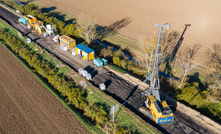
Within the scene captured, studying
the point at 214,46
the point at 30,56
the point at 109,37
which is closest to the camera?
the point at 30,56

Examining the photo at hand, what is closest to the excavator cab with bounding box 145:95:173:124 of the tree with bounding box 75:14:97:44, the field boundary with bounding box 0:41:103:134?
the field boundary with bounding box 0:41:103:134

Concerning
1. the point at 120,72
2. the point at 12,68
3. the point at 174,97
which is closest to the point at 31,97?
the point at 12,68

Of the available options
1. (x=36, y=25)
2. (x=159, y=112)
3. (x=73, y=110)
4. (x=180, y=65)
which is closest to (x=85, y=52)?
(x=73, y=110)

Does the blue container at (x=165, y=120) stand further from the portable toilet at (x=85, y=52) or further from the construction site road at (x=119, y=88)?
the portable toilet at (x=85, y=52)

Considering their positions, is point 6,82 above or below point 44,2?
below

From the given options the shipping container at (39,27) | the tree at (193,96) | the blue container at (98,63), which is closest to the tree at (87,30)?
the blue container at (98,63)

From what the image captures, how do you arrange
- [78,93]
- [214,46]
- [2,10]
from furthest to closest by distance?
1. [2,10]
2. [214,46]
3. [78,93]

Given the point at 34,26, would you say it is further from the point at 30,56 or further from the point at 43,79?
the point at 43,79
